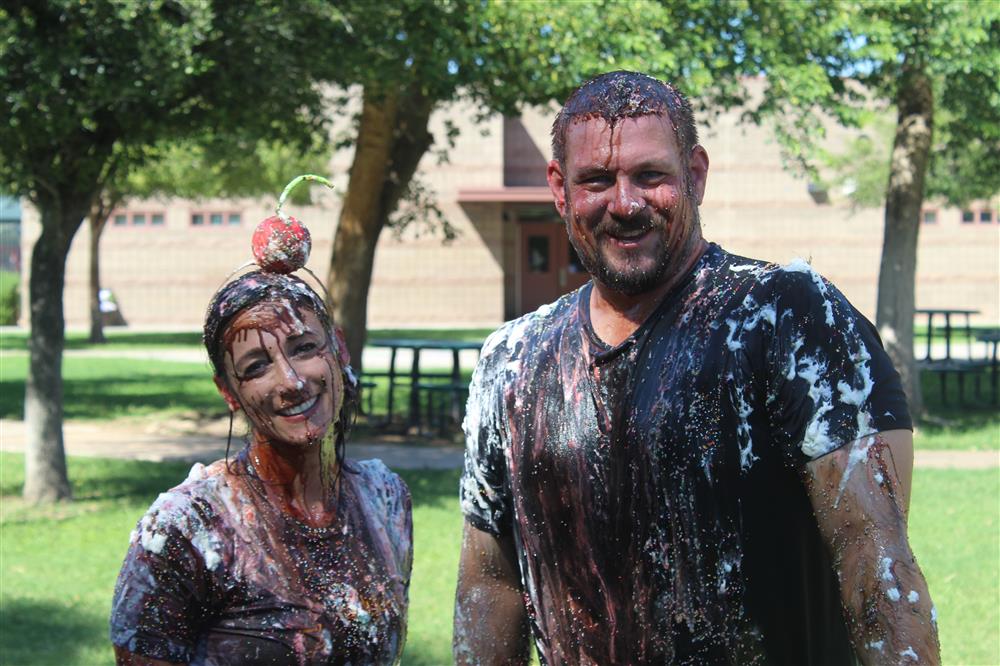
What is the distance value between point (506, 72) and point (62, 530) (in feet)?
16.6

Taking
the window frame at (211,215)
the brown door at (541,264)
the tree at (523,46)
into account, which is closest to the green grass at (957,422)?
the tree at (523,46)

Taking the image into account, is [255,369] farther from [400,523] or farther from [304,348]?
[400,523]

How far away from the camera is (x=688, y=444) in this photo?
1.88 metres

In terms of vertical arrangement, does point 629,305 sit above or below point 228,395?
above

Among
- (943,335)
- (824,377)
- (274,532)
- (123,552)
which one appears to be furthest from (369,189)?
(943,335)

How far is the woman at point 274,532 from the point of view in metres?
2.40

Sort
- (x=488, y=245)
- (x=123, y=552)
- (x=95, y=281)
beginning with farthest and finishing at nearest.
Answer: (x=488, y=245)
(x=95, y=281)
(x=123, y=552)

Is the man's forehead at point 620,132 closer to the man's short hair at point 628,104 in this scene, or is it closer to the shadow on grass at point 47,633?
the man's short hair at point 628,104

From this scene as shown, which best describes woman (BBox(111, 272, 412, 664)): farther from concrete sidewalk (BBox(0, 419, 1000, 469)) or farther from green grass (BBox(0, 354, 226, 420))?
green grass (BBox(0, 354, 226, 420))

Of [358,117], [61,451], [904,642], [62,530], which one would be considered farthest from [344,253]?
[904,642]

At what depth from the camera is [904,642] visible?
176cm

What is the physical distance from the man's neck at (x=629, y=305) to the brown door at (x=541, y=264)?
3795 centimetres

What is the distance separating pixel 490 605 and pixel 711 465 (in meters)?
0.56

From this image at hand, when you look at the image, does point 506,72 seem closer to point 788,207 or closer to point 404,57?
point 404,57
